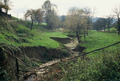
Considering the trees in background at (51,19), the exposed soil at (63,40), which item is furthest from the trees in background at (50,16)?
the exposed soil at (63,40)

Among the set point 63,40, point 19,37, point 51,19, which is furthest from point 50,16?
point 19,37

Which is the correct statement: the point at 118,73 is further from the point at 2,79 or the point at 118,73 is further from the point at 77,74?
the point at 2,79

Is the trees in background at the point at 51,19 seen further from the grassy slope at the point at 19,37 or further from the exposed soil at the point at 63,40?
the grassy slope at the point at 19,37

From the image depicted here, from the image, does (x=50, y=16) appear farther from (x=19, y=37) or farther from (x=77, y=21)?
(x=19, y=37)

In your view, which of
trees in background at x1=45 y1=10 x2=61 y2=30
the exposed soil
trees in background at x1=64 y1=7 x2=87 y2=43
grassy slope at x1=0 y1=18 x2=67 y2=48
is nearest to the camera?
grassy slope at x1=0 y1=18 x2=67 y2=48

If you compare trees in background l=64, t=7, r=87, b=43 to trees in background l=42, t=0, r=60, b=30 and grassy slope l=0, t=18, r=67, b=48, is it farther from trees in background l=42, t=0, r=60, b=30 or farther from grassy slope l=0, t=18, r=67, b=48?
trees in background l=42, t=0, r=60, b=30

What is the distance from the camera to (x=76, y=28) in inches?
1107

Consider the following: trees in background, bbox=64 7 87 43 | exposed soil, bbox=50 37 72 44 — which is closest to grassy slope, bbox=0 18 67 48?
exposed soil, bbox=50 37 72 44

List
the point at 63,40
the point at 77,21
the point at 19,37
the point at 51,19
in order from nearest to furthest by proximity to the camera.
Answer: the point at 19,37, the point at 77,21, the point at 63,40, the point at 51,19

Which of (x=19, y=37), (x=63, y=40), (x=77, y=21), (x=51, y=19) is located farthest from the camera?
(x=51, y=19)

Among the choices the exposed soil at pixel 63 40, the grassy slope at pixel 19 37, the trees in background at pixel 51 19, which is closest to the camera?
the grassy slope at pixel 19 37

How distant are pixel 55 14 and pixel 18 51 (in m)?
41.8

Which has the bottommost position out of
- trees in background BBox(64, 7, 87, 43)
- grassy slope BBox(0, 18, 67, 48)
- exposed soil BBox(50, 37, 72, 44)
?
exposed soil BBox(50, 37, 72, 44)

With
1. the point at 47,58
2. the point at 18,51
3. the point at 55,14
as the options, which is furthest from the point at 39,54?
the point at 55,14
